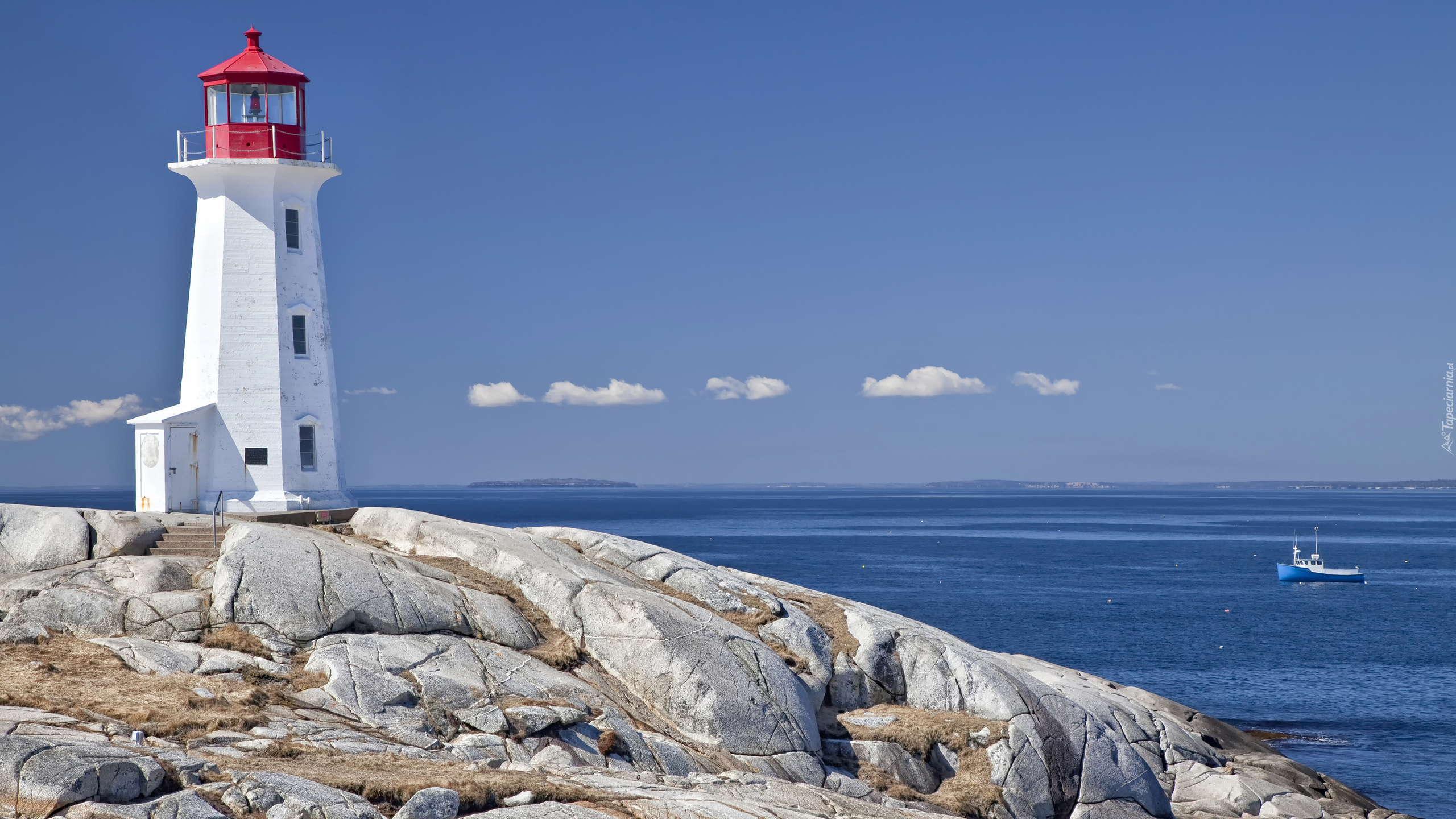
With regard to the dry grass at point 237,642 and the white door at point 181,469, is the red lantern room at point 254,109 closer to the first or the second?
the white door at point 181,469

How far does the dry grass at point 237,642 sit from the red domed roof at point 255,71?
1769 cm

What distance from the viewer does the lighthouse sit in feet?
101

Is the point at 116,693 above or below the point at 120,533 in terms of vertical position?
below

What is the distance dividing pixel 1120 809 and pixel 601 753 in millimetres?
11590

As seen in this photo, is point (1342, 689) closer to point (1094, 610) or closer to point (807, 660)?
point (1094, 610)

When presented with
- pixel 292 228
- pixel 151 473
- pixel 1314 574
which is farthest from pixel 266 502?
pixel 1314 574

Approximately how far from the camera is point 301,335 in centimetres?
3172

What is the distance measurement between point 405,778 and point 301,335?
20321 mm

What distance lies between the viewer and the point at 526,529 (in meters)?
29.8

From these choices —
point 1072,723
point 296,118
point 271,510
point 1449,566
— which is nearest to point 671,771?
point 1072,723

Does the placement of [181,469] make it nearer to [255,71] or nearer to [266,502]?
[266,502]

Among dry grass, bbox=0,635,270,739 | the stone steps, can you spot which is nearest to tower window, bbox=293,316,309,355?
the stone steps

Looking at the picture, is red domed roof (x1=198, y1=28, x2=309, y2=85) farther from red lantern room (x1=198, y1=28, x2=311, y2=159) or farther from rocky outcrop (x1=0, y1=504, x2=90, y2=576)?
rocky outcrop (x1=0, y1=504, x2=90, y2=576)

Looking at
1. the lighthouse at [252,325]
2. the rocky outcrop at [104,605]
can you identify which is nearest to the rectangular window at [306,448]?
the lighthouse at [252,325]
